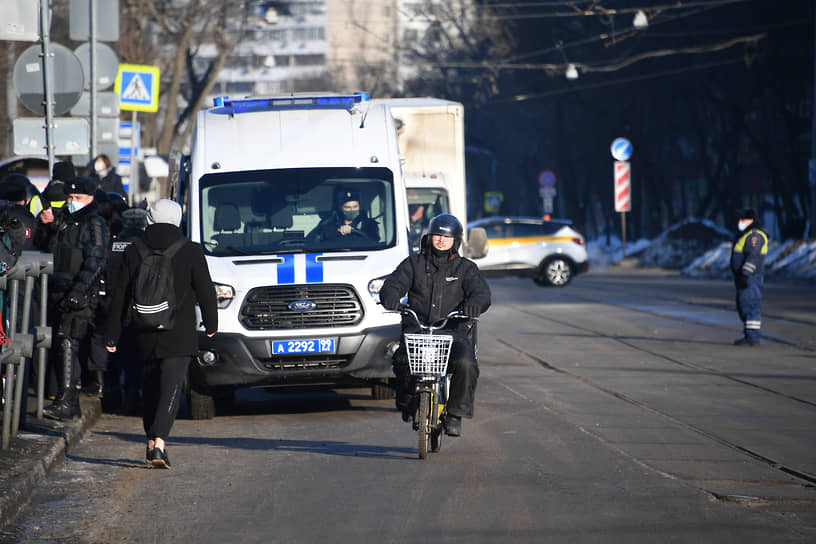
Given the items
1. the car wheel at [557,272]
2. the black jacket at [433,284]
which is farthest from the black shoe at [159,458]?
the car wheel at [557,272]

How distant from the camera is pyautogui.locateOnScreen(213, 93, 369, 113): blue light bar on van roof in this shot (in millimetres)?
12461

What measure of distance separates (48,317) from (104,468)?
2.53 meters

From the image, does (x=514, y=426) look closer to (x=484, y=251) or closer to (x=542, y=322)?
(x=484, y=251)

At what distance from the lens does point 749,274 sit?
16875mm

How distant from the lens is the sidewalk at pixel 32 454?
720 cm

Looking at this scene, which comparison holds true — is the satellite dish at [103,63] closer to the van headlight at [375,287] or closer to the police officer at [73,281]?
the police officer at [73,281]

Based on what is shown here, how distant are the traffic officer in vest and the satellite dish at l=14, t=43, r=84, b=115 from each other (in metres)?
8.07

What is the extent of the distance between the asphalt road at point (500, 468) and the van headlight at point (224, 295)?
94 centimetres

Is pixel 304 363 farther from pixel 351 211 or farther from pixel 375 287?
pixel 351 211

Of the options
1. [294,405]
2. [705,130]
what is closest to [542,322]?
[294,405]

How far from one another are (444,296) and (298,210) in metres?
3.02

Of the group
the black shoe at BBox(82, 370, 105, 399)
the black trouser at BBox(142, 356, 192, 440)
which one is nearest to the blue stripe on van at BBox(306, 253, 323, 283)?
the black shoe at BBox(82, 370, 105, 399)

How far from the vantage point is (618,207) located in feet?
139

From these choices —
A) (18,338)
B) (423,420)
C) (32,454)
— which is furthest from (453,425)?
(18,338)
